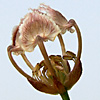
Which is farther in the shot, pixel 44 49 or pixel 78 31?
pixel 78 31

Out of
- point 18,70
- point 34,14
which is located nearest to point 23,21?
point 34,14

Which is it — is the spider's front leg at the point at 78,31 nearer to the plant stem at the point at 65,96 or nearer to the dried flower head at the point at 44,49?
the dried flower head at the point at 44,49

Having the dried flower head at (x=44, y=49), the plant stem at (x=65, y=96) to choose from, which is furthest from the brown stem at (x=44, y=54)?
the plant stem at (x=65, y=96)

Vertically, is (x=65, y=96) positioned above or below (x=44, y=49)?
below

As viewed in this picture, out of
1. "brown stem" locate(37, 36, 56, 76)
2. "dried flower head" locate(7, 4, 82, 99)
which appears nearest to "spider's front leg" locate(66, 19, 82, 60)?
"dried flower head" locate(7, 4, 82, 99)

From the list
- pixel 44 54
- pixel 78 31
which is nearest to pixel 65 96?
pixel 44 54

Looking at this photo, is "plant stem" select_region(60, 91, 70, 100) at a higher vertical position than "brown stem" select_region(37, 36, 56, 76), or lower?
lower

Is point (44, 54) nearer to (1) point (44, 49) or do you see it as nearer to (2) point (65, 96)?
(1) point (44, 49)

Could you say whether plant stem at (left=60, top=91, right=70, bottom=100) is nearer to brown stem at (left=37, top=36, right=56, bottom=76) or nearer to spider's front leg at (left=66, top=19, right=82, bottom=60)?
brown stem at (left=37, top=36, right=56, bottom=76)
